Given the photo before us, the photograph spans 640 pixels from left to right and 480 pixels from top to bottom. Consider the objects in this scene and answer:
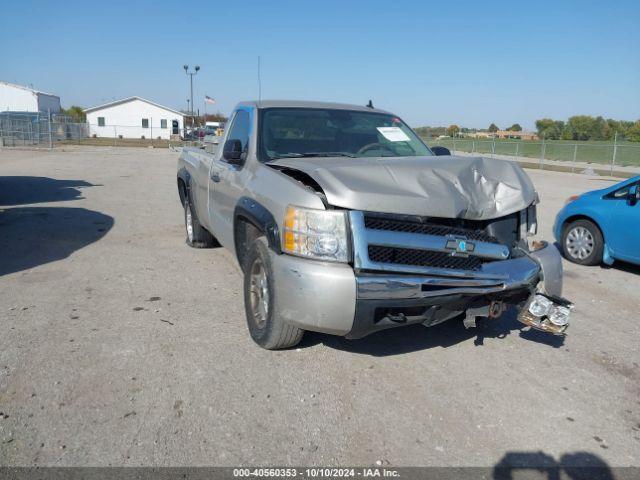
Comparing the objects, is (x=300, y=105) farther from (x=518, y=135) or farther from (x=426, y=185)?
(x=518, y=135)

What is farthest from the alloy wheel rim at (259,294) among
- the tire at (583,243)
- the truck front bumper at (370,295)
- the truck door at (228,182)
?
the tire at (583,243)

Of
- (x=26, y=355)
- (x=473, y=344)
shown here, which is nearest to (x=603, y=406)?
(x=473, y=344)

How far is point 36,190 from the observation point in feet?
40.2

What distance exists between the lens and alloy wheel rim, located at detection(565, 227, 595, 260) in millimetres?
6902

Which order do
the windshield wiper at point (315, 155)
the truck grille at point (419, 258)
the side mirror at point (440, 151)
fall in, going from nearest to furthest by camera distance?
the truck grille at point (419, 258), the windshield wiper at point (315, 155), the side mirror at point (440, 151)

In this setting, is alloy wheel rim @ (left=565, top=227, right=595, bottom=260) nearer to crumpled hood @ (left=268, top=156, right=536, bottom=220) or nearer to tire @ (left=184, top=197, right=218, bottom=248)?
crumpled hood @ (left=268, top=156, right=536, bottom=220)

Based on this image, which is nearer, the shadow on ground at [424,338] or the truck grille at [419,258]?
the truck grille at [419,258]

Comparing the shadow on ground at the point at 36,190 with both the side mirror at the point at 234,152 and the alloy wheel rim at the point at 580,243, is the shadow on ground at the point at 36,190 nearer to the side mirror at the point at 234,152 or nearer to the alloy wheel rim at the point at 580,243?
the side mirror at the point at 234,152

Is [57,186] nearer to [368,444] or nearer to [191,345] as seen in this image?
[191,345]

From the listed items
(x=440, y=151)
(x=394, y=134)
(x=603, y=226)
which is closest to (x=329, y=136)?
(x=394, y=134)

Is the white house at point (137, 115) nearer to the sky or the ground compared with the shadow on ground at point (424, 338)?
nearer to the sky

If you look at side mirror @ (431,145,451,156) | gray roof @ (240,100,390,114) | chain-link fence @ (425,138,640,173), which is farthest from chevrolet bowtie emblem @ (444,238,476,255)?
chain-link fence @ (425,138,640,173)

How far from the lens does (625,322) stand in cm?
493

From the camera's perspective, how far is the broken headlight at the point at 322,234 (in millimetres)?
3273
